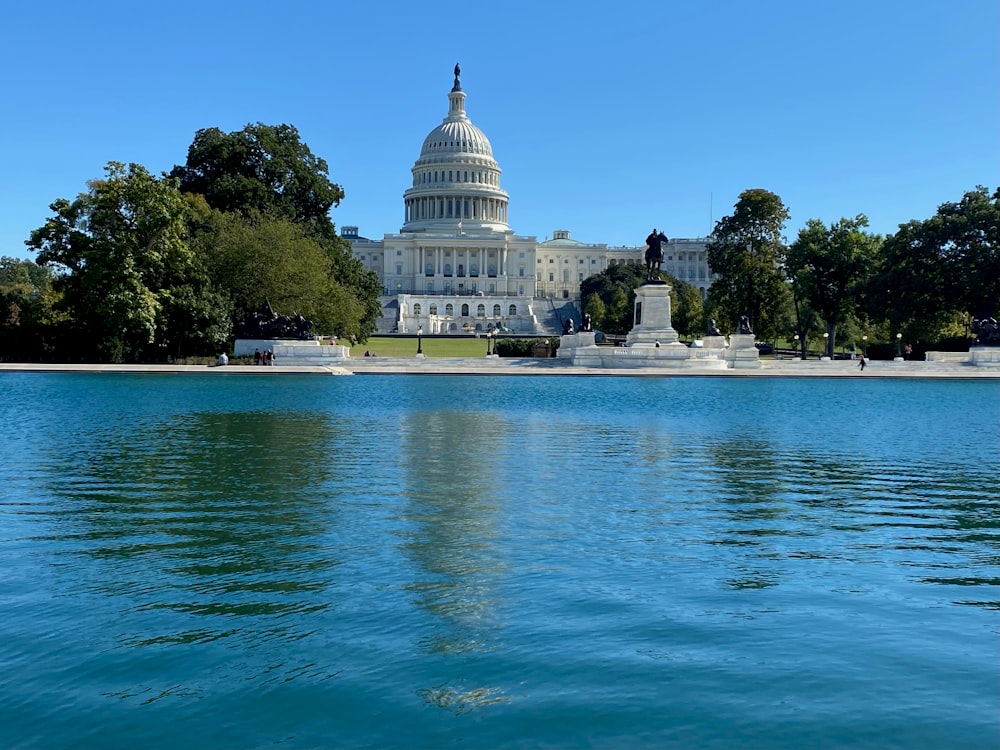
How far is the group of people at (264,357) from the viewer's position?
1880 inches

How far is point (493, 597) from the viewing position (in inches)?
340

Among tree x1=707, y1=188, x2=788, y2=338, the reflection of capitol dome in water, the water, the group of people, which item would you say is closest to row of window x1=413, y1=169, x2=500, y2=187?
the reflection of capitol dome in water

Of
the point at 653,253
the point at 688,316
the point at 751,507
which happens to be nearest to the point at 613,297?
the point at 688,316

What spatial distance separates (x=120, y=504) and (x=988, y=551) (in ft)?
33.1

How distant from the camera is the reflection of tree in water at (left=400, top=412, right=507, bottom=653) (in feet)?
26.1

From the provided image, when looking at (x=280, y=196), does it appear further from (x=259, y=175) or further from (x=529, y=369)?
(x=529, y=369)

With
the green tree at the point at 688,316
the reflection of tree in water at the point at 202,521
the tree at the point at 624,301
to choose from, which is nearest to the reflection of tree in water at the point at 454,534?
the reflection of tree in water at the point at 202,521

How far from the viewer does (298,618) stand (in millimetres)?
7965

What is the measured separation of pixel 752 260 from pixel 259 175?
3336 centimetres

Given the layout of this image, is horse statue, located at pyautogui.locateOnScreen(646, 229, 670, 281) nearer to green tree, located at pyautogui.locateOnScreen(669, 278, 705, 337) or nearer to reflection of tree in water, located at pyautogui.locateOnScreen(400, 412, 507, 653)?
green tree, located at pyautogui.locateOnScreen(669, 278, 705, 337)

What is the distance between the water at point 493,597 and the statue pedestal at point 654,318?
3510 cm

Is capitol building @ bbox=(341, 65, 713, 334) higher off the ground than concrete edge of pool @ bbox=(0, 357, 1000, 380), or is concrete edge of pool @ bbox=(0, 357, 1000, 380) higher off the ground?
capitol building @ bbox=(341, 65, 713, 334)

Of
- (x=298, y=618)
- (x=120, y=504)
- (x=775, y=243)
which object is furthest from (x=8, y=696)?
(x=775, y=243)

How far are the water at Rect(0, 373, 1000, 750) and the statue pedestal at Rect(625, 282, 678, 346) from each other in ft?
115
